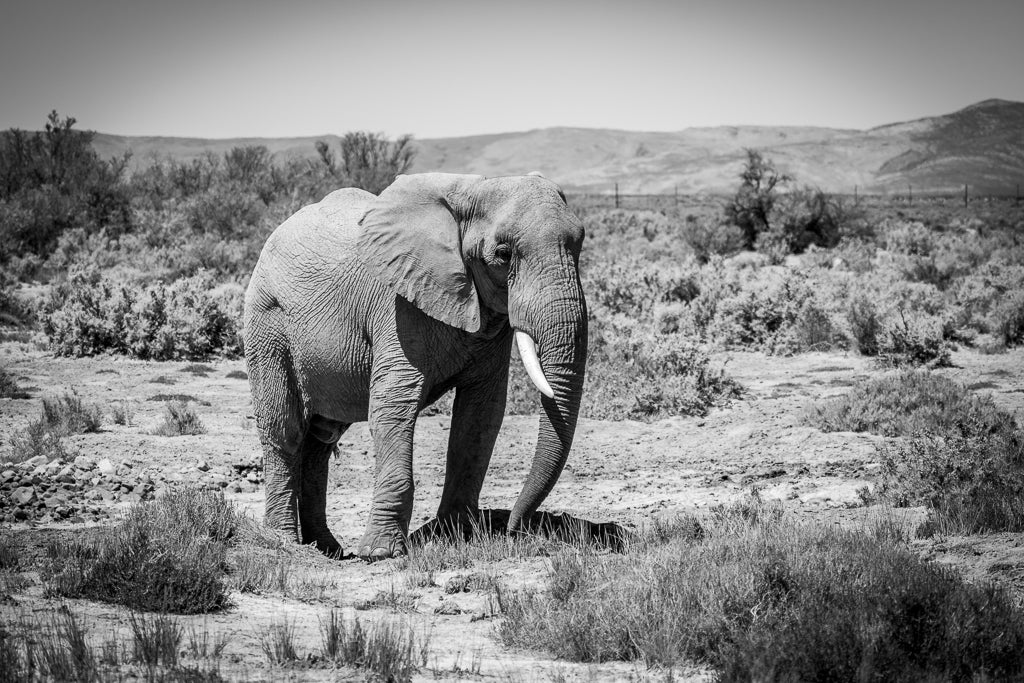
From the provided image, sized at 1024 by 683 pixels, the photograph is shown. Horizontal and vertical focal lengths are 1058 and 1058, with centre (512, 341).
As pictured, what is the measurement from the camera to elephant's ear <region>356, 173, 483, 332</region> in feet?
24.5

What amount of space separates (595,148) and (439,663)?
623 ft

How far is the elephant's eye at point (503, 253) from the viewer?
723cm

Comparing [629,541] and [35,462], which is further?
[35,462]

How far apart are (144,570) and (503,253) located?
10.1 feet

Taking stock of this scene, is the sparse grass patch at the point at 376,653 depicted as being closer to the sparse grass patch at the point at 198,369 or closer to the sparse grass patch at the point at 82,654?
the sparse grass patch at the point at 82,654

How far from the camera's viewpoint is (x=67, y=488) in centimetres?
970

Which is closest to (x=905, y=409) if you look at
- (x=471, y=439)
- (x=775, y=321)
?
(x=471, y=439)

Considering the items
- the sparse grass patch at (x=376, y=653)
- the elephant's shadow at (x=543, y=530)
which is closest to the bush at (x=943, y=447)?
the elephant's shadow at (x=543, y=530)

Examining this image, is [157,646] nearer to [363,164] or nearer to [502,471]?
[502,471]

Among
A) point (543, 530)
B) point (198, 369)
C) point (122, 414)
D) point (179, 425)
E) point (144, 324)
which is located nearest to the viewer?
point (543, 530)

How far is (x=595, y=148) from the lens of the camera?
626 feet

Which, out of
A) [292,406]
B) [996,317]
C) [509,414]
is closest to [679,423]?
[509,414]

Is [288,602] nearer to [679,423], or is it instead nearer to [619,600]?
[619,600]

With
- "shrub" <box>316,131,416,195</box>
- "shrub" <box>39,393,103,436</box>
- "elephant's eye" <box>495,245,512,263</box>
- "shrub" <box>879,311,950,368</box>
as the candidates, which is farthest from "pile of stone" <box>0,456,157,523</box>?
"shrub" <box>316,131,416,195</box>
